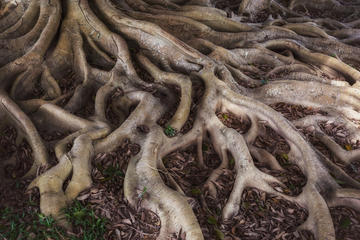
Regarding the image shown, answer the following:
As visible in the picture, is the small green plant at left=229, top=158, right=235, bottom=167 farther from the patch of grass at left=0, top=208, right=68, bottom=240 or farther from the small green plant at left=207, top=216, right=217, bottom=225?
the patch of grass at left=0, top=208, right=68, bottom=240

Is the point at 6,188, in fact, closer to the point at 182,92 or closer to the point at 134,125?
the point at 134,125

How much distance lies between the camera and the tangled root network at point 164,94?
3.12m

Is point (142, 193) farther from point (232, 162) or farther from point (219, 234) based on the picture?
point (232, 162)

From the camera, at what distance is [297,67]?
498 cm

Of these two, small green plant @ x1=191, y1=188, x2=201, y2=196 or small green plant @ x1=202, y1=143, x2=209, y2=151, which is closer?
small green plant @ x1=191, y1=188, x2=201, y2=196

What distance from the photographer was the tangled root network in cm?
312

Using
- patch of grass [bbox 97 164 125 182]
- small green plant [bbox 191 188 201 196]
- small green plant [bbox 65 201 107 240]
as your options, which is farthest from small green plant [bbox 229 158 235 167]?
small green plant [bbox 65 201 107 240]

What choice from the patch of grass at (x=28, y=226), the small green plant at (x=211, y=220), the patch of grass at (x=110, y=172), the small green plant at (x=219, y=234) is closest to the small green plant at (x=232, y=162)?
the small green plant at (x=211, y=220)

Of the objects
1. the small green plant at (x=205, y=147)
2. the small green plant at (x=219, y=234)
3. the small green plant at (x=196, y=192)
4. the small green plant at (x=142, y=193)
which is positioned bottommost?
the small green plant at (x=219, y=234)

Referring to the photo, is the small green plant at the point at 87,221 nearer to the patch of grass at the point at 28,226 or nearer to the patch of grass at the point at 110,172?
the patch of grass at the point at 28,226

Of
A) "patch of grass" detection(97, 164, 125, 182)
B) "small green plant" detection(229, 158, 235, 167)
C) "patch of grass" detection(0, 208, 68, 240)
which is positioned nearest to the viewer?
"patch of grass" detection(0, 208, 68, 240)

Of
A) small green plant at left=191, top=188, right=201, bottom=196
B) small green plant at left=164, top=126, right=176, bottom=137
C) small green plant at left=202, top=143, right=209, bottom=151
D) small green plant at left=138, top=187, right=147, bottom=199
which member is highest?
small green plant at left=164, top=126, right=176, bottom=137

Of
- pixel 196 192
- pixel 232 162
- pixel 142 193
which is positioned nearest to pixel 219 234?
pixel 196 192

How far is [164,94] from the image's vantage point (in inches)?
166
